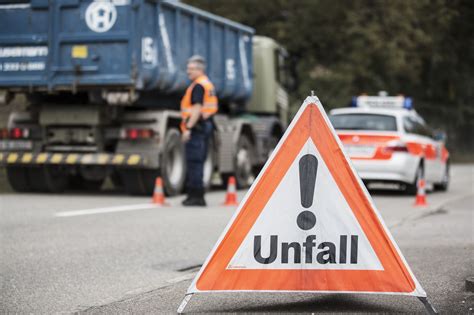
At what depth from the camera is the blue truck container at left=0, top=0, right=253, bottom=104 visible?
1556 centimetres

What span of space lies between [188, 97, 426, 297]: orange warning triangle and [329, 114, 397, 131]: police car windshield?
11.5m

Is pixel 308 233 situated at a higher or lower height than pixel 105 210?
higher

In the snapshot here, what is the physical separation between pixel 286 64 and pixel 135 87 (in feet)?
26.0

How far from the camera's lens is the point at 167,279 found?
295 inches

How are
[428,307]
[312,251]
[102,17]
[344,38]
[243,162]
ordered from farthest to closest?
[344,38], [243,162], [102,17], [312,251], [428,307]

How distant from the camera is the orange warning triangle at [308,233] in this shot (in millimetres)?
5789

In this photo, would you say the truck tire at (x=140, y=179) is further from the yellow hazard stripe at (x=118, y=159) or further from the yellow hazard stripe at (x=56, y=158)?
the yellow hazard stripe at (x=56, y=158)

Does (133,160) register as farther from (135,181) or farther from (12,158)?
(12,158)

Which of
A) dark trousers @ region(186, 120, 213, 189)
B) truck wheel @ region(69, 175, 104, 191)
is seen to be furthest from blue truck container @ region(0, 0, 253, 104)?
truck wheel @ region(69, 175, 104, 191)

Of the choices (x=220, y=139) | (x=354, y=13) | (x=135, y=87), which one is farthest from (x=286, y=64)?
(x=354, y=13)

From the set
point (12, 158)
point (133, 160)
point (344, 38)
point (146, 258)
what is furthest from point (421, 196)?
point (344, 38)

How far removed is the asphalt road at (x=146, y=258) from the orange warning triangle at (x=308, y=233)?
225 mm

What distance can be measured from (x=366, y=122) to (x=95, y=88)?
4.64 meters

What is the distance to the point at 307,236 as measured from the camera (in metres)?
5.93
